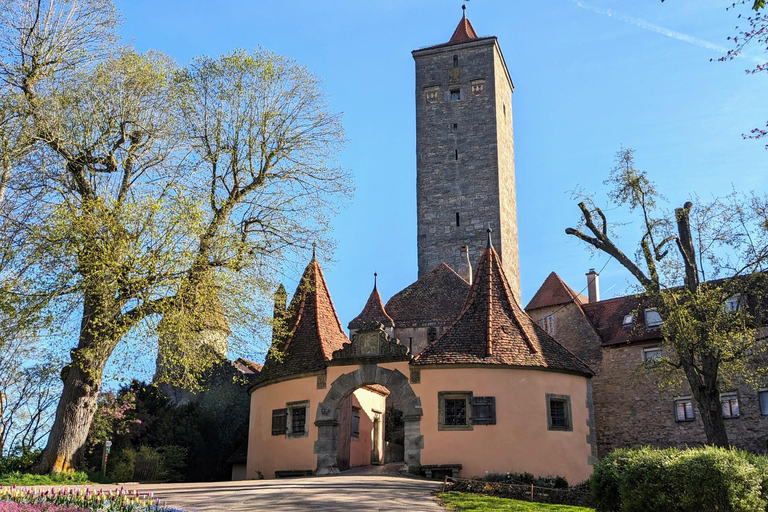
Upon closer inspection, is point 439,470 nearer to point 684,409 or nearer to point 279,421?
point 279,421

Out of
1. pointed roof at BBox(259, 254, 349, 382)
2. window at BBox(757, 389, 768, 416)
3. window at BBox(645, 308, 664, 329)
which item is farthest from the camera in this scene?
window at BBox(645, 308, 664, 329)

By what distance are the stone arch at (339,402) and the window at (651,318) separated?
13.0 m

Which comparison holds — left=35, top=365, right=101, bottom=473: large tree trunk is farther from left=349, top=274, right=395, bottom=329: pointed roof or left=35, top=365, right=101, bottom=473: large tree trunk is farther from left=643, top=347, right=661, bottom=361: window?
left=643, top=347, right=661, bottom=361: window

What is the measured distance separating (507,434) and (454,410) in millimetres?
1496

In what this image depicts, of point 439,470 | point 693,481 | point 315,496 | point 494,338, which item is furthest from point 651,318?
point 693,481

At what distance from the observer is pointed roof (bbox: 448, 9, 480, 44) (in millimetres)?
46312

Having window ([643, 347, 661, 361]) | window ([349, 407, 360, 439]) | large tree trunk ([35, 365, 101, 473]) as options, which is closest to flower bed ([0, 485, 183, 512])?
large tree trunk ([35, 365, 101, 473])

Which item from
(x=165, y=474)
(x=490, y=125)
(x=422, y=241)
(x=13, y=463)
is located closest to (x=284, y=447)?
(x=165, y=474)

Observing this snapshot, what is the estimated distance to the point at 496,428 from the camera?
65.3 feet

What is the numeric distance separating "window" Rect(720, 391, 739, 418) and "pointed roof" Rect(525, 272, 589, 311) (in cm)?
823

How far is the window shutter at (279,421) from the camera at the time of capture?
22328 millimetres

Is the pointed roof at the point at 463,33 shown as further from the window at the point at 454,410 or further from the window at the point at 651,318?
the window at the point at 454,410

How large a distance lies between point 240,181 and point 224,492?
906cm

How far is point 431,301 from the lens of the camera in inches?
1272
